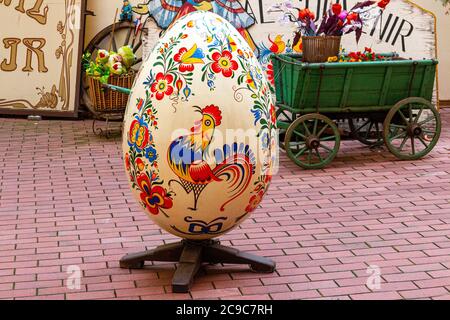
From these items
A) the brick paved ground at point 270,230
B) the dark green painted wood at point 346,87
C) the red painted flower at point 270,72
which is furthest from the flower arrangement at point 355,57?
the red painted flower at point 270,72

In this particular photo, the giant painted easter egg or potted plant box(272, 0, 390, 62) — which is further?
potted plant box(272, 0, 390, 62)

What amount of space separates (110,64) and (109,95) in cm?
33

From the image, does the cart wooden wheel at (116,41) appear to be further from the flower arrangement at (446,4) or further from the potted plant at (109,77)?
the flower arrangement at (446,4)

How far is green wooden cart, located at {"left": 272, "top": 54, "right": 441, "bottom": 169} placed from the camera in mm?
8141

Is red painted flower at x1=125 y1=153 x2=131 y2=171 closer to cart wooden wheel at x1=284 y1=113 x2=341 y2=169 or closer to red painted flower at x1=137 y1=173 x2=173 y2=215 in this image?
red painted flower at x1=137 y1=173 x2=173 y2=215

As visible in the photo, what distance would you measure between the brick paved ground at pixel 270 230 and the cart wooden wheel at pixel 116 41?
64.6 inches

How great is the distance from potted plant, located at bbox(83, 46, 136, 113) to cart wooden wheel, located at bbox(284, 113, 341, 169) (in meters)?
2.05

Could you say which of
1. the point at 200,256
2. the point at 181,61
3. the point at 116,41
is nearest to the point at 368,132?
the point at 116,41

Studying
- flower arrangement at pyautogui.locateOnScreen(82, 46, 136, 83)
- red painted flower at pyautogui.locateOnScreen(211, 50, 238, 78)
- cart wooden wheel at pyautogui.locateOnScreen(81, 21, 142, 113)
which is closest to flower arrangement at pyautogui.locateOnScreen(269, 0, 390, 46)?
flower arrangement at pyautogui.locateOnScreen(82, 46, 136, 83)

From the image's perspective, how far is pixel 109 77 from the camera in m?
9.41

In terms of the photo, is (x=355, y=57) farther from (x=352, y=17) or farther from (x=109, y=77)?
(x=109, y=77)

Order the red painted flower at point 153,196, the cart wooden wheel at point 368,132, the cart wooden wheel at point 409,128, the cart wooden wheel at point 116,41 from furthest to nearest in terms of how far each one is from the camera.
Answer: the cart wooden wheel at point 116,41
the cart wooden wheel at point 368,132
the cart wooden wheel at point 409,128
the red painted flower at point 153,196

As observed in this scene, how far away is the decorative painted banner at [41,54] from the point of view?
10.3 metres

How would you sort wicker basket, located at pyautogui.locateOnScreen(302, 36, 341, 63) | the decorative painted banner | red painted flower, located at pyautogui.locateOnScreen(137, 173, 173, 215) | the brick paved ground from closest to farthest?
red painted flower, located at pyautogui.locateOnScreen(137, 173, 173, 215) → the brick paved ground → wicker basket, located at pyautogui.locateOnScreen(302, 36, 341, 63) → the decorative painted banner
